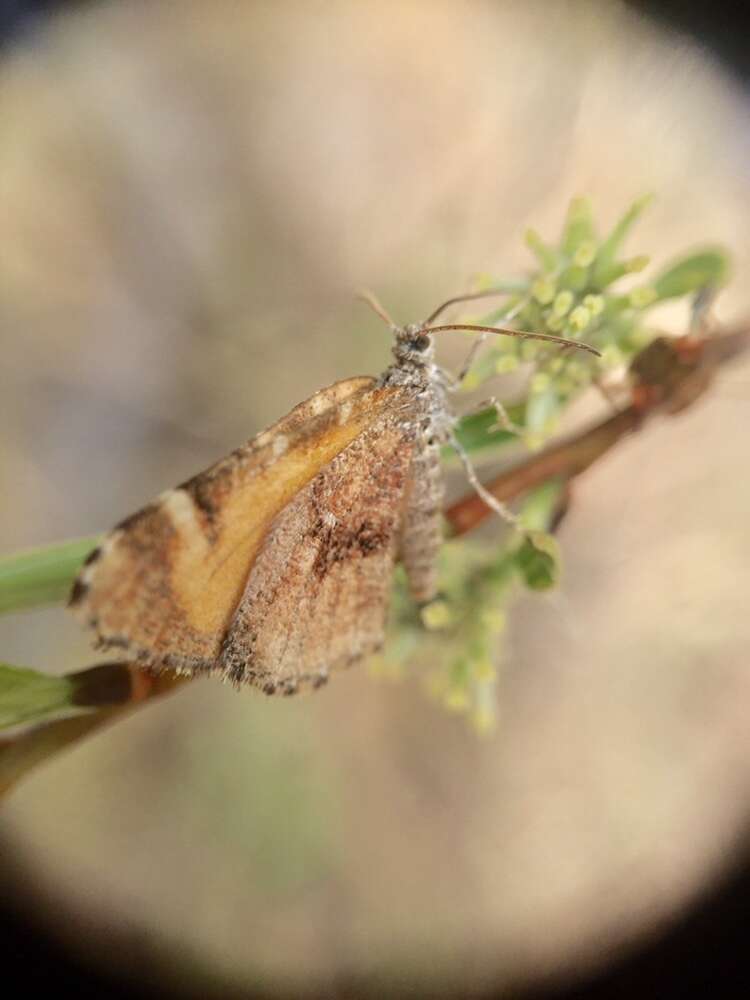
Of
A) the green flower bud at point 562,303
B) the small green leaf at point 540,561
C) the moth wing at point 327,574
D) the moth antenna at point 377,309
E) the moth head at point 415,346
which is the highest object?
the moth antenna at point 377,309

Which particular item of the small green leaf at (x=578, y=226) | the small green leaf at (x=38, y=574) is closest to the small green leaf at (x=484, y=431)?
the small green leaf at (x=578, y=226)

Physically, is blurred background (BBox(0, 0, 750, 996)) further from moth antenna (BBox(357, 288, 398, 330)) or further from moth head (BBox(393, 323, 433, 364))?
moth head (BBox(393, 323, 433, 364))

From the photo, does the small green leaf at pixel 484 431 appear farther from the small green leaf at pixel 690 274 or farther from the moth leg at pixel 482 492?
the small green leaf at pixel 690 274

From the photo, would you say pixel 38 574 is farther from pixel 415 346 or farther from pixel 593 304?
pixel 593 304

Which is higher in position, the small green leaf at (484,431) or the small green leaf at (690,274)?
the small green leaf at (690,274)

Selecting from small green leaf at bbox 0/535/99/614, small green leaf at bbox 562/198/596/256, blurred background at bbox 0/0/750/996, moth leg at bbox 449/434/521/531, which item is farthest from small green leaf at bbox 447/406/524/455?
blurred background at bbox 0/0/750/996

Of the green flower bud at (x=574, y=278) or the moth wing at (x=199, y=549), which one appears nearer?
the moth wing at (x=199, y=549)

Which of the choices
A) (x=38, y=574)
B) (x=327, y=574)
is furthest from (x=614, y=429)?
(x=38, y=574)
